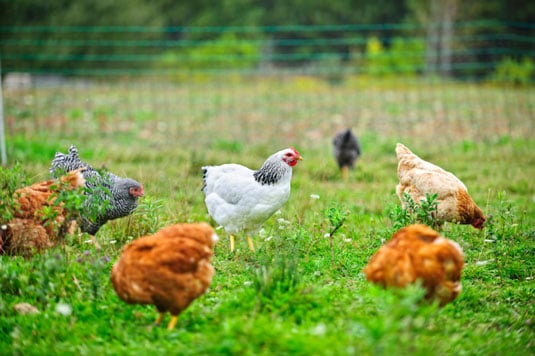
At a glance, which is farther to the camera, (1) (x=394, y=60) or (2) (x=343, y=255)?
(1) (x=394, y=60)

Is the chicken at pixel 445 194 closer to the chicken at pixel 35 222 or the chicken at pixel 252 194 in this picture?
the chicken at pixel 252 194

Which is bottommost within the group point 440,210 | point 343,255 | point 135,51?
point 343,255

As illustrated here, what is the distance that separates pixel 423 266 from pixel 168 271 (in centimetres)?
139

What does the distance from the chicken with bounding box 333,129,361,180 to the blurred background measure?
188cm

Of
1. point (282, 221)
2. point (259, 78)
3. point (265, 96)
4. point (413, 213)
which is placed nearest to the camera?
point (413, 213)

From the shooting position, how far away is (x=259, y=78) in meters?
18.4

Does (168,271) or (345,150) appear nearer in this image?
(168,271)

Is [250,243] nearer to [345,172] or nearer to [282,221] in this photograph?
[282,221]

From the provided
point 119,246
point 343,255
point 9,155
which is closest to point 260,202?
point 343,255

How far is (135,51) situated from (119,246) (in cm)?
1833

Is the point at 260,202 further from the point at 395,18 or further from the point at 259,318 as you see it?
the point at 395,18

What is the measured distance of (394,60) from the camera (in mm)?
20766

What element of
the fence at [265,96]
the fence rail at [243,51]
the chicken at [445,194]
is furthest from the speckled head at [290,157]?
the fence rail at [243,51]

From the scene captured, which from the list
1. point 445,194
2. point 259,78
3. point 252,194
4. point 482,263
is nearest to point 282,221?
point 252,194
